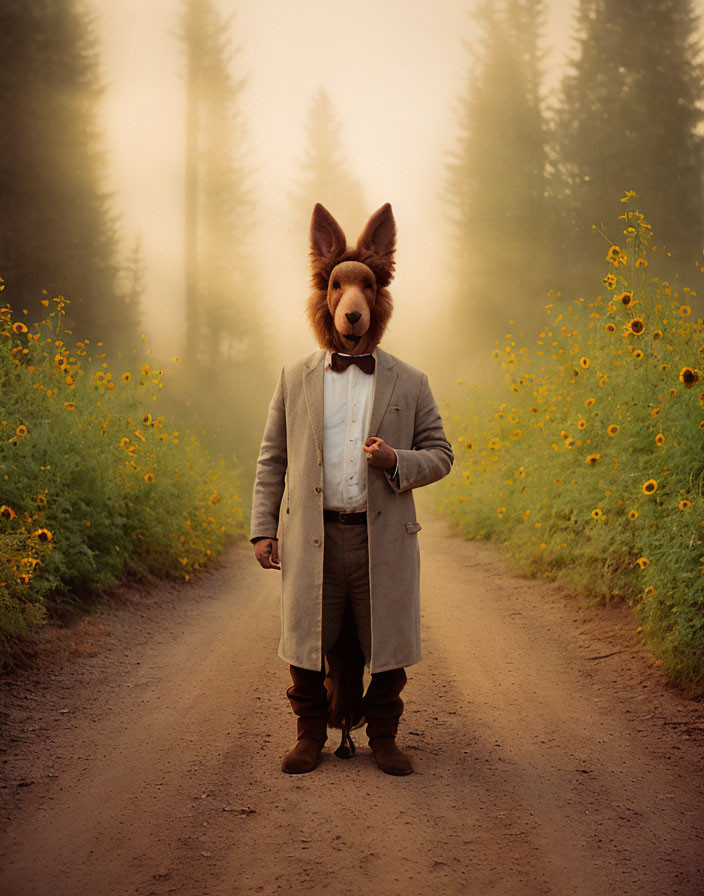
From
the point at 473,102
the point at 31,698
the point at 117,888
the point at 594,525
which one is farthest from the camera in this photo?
the point at 473,102

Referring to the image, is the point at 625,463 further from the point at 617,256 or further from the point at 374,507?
the point at 374,507

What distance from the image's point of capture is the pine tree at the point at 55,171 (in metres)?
10.8

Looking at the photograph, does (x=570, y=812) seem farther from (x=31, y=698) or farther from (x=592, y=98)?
(x=592, y=98)

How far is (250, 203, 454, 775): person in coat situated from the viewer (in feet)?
9.39

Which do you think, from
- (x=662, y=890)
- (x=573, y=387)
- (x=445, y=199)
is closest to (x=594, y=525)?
(x=573, y=387)

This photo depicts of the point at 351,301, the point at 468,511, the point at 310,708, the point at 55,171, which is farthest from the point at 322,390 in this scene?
the point at 55,171

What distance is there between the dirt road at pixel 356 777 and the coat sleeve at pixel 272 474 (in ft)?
3.22

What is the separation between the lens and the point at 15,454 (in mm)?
4820

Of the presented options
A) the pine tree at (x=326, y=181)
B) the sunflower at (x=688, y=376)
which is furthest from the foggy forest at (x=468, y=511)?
the pine tree at (x=326, y=181)

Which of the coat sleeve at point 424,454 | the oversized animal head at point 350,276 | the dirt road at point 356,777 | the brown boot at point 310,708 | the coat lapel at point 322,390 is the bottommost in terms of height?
the dirt road at point 356,777

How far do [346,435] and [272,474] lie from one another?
0.40m

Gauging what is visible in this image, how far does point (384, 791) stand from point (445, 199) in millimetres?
17556

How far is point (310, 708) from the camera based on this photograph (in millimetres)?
Answer: 2967

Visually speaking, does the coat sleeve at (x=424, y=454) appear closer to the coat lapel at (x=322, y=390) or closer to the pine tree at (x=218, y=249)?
the coat lapel at (x=322, y=390)
